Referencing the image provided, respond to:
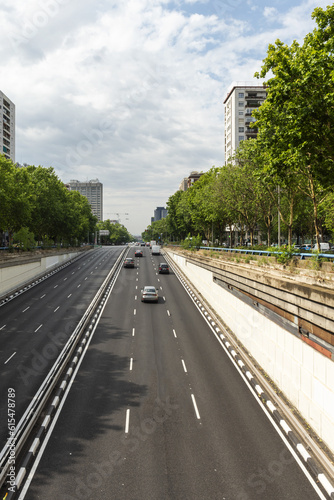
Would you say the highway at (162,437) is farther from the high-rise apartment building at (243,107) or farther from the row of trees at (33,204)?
the high-rise apartment building at (243,107)

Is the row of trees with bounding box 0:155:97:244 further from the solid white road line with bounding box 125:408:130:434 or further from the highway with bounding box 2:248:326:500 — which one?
the solid white road line with bounding box 125:408:130:434

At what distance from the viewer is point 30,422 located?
1249 cm

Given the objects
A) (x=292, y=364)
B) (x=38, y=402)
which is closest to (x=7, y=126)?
(x=38, y=402)

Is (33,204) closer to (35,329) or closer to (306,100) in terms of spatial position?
(35,329)

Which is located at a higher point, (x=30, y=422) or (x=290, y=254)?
(x=290, y=254)

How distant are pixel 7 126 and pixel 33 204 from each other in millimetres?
65897

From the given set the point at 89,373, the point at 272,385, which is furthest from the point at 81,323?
the point at 272,385

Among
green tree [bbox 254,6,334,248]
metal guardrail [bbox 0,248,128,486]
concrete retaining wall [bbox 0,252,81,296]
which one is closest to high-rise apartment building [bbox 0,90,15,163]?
Answer: concrete retaining wall [bbox 0,252,81,296]

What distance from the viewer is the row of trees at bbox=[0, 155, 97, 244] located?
41.1m

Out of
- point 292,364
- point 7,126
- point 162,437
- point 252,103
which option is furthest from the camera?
point 7,126

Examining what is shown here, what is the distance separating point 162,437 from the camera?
12.1m

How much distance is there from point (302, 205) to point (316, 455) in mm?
40105

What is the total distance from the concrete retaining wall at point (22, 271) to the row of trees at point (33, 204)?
440 cm

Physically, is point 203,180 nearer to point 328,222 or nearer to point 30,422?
point 328,222
